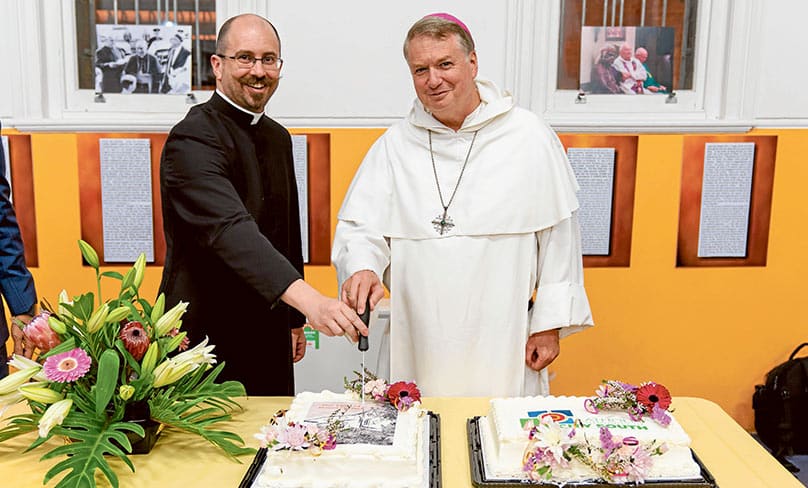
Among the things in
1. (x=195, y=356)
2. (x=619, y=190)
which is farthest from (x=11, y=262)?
(x=619, y=190)

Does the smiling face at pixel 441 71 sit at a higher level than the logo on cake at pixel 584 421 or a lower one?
higher

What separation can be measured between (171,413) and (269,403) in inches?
14.7

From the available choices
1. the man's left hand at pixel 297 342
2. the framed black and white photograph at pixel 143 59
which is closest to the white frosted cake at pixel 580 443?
the man's left hand at pixel 297 342

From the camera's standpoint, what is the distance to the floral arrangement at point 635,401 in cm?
171

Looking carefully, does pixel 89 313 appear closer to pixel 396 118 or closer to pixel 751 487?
pixel 751 487

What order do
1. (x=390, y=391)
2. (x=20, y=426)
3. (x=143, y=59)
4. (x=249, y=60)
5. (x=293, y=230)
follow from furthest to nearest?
1. (x=143, y=59)
2. (x=293, y=230)
3. (x=249, y=60)
4. (x=390, y=391)
5. (x=20, y=426)

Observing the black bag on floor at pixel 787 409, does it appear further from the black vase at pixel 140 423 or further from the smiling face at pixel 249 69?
the black vase at pixel 140 423

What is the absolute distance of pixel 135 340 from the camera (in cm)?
165

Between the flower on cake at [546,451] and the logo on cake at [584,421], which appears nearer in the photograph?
the flower on cake at [546,451]

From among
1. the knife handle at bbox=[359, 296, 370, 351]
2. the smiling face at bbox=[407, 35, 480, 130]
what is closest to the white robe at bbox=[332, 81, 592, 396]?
the smiling face at bbox=[407, 35, 480, 130]

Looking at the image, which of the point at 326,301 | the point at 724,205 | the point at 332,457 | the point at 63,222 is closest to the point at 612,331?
the point at 724,205

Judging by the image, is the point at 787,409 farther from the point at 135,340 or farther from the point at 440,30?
the point at 135,340

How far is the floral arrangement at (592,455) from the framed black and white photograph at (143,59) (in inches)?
115

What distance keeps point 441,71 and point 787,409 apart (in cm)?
257
